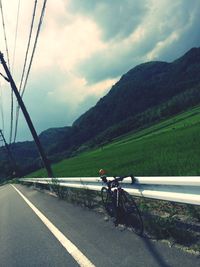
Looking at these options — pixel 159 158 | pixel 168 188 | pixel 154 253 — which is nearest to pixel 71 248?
pixel 154 253

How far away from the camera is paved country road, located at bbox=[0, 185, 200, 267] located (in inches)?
191

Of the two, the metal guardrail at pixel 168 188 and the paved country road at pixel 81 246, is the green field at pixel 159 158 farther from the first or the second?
the paved country road at pixel 81 246

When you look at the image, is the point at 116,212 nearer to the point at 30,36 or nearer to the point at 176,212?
the point at 176,212

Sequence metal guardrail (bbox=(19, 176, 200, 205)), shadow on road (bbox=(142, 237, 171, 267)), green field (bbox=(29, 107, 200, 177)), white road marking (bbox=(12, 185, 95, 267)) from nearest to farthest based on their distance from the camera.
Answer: shadow on road (bbox=(142, 237, 171, 267)), metal guardrail (bbox=(19, 176, 200, 205)), white road marking (bbox=(12, 185, 95, 267)), green field (bbox=(29, 107, 200, 177))

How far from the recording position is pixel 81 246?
6324mm

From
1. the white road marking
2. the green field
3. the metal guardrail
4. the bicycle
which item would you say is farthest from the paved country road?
the green field

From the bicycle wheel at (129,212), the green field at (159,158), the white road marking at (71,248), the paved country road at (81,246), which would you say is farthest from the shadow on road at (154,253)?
the green field at (159,158)

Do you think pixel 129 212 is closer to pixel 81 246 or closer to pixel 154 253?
pixel 81 246

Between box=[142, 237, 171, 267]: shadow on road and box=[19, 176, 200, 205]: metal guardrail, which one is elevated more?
box=[19, 176, 200, 205]: metal guardrail

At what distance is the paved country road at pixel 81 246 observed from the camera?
15.9 feet

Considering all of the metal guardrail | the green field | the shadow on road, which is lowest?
the shadow on road

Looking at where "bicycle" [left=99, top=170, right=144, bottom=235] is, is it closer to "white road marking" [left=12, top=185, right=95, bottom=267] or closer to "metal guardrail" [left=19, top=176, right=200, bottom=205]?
"metal guardrail" [left=19, top=176, right=200, bottom=205]

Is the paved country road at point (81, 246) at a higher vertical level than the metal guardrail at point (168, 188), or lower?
lower

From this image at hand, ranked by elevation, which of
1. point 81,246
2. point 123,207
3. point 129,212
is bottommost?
point 81,246
